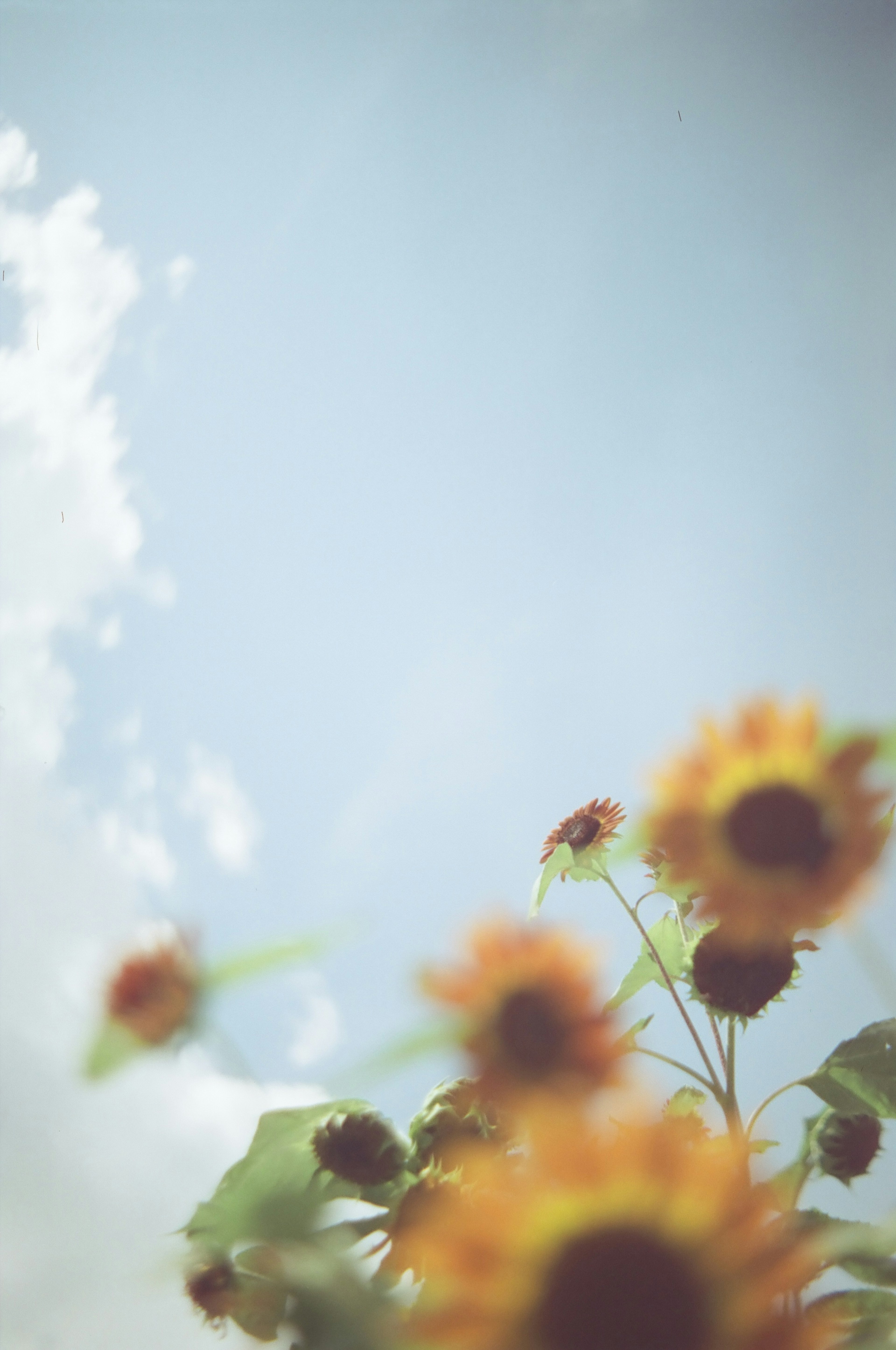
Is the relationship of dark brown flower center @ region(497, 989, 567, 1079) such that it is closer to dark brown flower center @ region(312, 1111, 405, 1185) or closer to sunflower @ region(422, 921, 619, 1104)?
sunflower @ region(422, 921, 619, 1104)

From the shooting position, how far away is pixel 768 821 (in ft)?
0.65

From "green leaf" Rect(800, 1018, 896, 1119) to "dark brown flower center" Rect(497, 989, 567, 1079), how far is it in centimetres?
21

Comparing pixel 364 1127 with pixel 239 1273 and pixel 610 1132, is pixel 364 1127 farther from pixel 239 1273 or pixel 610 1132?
pixel 610 1132

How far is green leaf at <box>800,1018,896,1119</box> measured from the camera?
1.15 ft

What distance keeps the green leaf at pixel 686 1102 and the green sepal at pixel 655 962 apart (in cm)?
5

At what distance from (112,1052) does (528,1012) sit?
116 mm

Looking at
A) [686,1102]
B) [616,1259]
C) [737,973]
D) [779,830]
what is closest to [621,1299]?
[616,1259]

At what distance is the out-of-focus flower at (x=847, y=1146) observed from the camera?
349 millimetres

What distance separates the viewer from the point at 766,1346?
121 mm

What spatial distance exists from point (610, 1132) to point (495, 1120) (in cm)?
19

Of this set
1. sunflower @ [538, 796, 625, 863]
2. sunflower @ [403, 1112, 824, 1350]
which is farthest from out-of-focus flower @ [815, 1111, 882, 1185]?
sunflower @ [403, 1112, 824, 1350]

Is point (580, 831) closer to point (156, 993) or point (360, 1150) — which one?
point (360, 1150)

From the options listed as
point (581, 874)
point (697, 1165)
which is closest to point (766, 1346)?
point (697, 1165)

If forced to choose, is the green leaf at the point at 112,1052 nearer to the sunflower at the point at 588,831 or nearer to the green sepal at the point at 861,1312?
the green sepal at the point at 861,1312
